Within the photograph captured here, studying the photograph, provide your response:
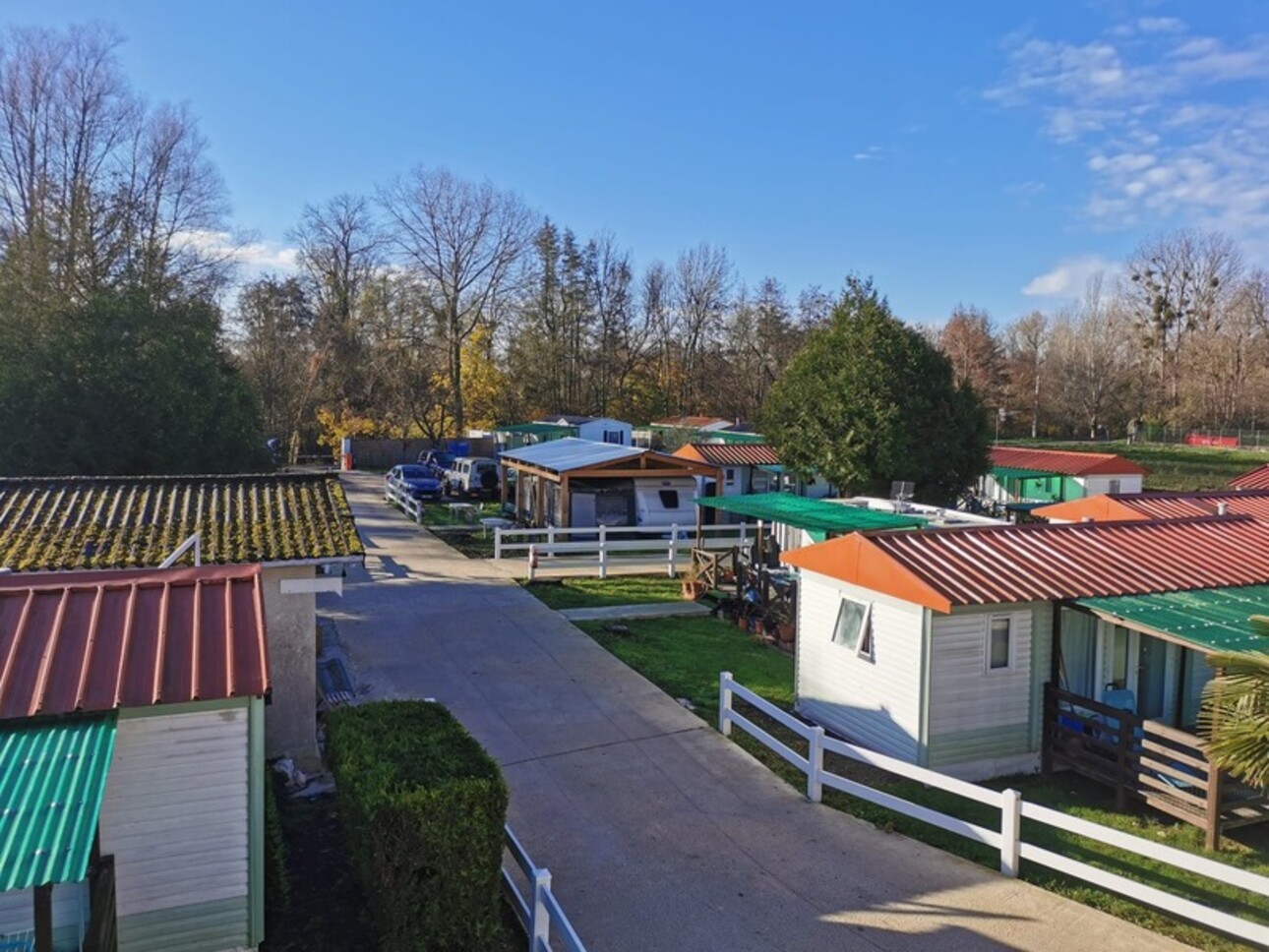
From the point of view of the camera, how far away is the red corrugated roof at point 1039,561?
10.5 meters

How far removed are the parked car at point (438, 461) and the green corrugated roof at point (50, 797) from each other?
3543 centimetres

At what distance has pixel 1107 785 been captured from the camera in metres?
10.0

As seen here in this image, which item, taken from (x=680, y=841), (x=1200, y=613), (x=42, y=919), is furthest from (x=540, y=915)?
(x=1200, y=613)

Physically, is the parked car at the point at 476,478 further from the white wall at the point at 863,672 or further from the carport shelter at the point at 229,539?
the white wall at the point at 863,672

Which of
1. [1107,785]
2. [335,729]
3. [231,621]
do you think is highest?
[231,621]

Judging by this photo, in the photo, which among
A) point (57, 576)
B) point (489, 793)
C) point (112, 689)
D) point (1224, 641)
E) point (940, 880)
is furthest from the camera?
point (1224, 641)

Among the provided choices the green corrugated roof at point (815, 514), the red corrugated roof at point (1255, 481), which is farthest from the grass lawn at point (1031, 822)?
the red corrugated roof at point (1255, 481)

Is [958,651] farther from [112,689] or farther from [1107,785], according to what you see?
[112,689]

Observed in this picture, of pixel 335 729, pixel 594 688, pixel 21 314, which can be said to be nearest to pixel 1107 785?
pixel 594 688

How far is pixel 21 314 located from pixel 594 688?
16.8 m

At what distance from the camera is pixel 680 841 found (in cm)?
855

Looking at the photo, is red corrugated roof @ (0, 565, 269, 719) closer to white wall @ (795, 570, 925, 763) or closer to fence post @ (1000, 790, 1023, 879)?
fence post @ (1000, 790, 1023, 879)

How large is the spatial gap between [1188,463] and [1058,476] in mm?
20234

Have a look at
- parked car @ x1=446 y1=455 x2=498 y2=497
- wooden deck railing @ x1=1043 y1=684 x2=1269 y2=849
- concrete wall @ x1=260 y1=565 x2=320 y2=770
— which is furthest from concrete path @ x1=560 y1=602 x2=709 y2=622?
parked car @ x1=446 y1=455 x2=498 y2=497
